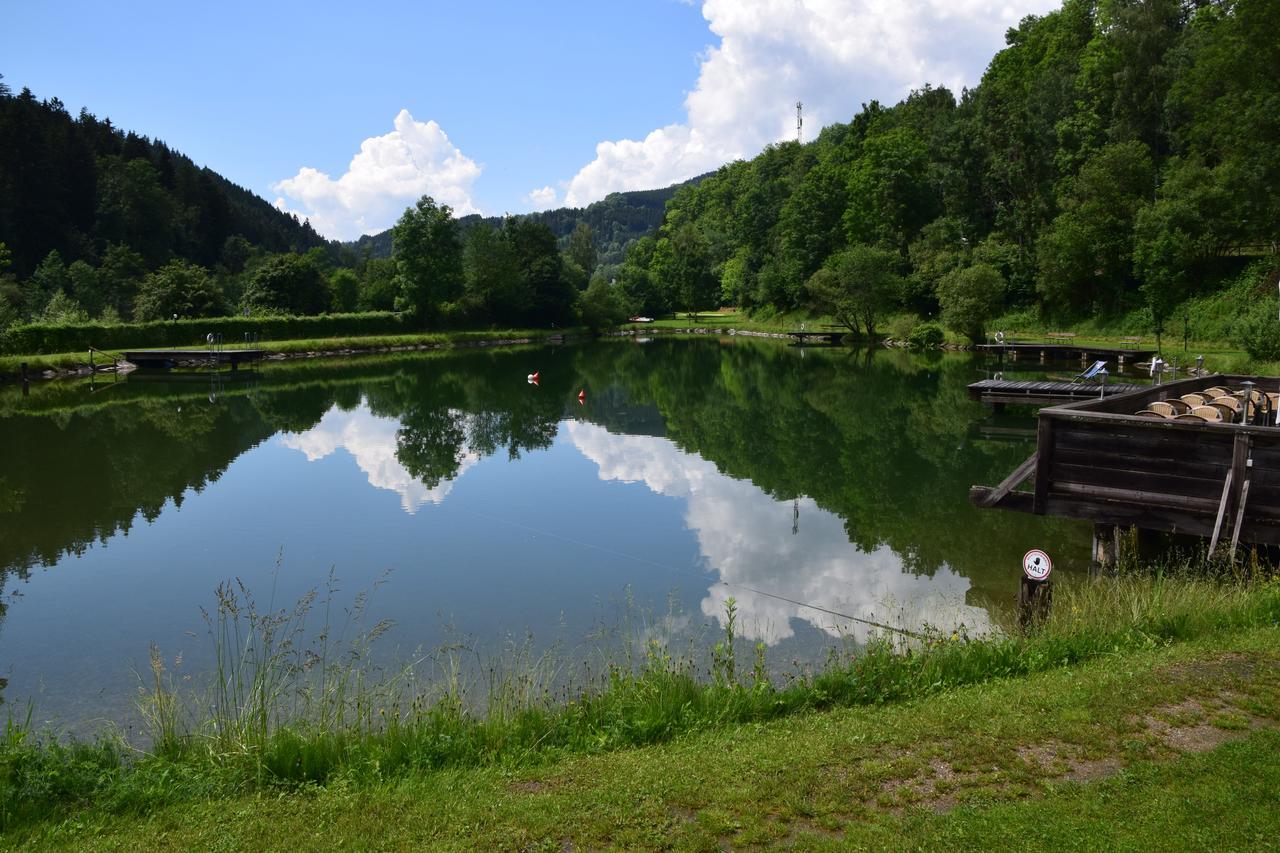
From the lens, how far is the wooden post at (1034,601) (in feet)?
27.1

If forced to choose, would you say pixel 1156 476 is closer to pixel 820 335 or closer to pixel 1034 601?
pixel 1034 601

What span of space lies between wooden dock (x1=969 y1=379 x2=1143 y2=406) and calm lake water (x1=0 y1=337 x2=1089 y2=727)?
32.2 inches

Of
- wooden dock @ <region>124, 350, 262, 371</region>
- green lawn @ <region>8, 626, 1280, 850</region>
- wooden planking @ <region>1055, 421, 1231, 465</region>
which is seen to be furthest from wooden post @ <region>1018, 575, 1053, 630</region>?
wooden dock @ <region>124, 350, 262, 371</region>

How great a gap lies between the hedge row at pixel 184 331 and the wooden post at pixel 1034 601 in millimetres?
49501

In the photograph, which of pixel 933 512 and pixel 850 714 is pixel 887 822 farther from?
pixel 933 512

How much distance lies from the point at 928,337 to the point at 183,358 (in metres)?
→ 47.7

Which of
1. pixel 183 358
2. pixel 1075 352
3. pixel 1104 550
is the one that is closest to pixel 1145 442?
pixel 1104 550

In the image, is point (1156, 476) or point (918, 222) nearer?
point (1156, 476)

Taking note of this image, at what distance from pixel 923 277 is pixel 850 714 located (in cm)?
6328

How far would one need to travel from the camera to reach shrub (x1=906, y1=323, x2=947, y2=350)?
58094 millimetres

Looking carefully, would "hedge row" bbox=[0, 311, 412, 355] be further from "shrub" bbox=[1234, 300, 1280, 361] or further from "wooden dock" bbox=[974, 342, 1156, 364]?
"shrub" bbox=[1234, 300, 1280, 361]

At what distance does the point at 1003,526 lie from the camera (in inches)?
571

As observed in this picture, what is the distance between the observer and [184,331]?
5531cm

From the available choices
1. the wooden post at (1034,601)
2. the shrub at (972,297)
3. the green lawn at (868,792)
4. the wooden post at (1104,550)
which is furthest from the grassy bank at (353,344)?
the wooden post at (1034,601)
